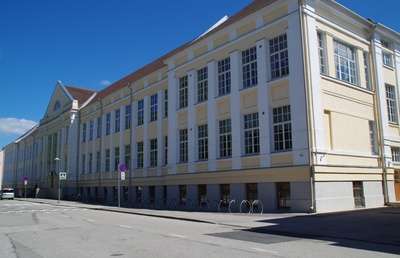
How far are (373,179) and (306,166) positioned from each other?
6.07 meters

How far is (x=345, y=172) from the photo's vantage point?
18.9m

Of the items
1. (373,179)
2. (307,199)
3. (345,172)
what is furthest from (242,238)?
(373,179)

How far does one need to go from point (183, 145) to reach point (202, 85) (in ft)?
14.9

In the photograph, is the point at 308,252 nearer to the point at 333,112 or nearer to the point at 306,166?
the point at 306,166

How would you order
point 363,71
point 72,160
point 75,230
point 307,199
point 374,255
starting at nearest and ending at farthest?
point 374,255 < point 75,230 < point 307,199 < point 363,71 < point 72,160

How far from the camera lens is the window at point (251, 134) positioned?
2061 cm

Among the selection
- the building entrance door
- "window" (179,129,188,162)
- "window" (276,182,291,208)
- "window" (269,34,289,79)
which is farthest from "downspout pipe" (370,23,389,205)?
"window" (179,129,188,162)

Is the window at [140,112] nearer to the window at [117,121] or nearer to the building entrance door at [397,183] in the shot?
the window at [117,121]

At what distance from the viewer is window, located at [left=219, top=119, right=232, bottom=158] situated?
22.4 metres

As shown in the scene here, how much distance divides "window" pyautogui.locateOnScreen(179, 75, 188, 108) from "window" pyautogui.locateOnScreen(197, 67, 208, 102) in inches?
62.5

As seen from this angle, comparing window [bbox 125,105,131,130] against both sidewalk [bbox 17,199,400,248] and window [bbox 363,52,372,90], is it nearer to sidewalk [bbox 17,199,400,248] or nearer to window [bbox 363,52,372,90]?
sidewalk [bbox 17,199,400,248]

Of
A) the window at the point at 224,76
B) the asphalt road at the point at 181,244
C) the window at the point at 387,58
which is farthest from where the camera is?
the window at the point at 387,58

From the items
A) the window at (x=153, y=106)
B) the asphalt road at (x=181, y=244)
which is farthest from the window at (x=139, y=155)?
the asphalt road at (x=181, y=244)

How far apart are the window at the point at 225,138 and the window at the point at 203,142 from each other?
143cm
